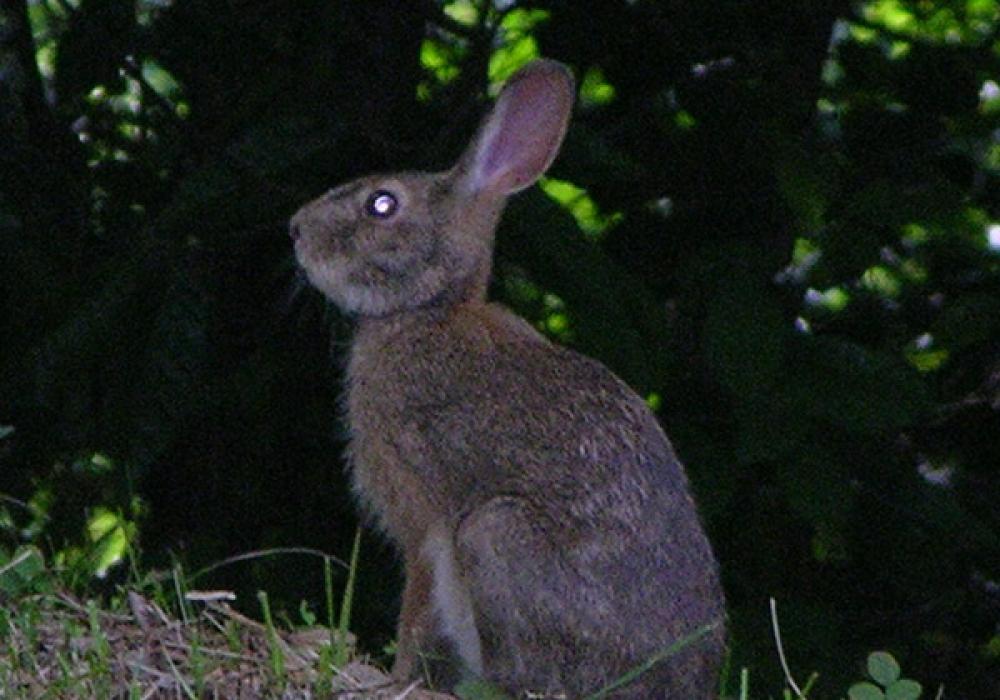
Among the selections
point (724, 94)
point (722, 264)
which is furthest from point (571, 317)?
point (724, 94)

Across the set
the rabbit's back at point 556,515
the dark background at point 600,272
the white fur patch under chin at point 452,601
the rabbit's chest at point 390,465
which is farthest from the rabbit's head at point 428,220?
the white fur patch under chin at point 452,601

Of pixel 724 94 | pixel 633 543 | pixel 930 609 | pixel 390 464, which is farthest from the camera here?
pixel 930 609

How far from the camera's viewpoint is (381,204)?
17.7 feet

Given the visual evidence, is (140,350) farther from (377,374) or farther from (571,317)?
(571,317)

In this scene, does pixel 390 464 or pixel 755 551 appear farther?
pixel 755 551

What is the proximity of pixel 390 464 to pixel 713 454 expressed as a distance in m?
0.95

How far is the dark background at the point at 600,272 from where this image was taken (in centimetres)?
533

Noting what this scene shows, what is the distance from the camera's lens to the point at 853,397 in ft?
17.3

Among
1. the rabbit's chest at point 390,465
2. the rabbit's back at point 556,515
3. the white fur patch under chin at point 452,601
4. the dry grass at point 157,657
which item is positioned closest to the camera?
the dry grass at point 157,657

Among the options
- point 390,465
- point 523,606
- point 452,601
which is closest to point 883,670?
point 523,606

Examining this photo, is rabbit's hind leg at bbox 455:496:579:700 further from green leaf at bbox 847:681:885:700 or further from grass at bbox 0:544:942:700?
green leaf at bbox 847:681:885:700

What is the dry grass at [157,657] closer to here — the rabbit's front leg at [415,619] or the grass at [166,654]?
the grass at [166,654]

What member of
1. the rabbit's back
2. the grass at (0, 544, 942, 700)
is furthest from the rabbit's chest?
the grass at (0, 544, 942, 700)

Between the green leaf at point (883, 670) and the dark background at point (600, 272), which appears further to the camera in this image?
the dark background at point (600, 272)
